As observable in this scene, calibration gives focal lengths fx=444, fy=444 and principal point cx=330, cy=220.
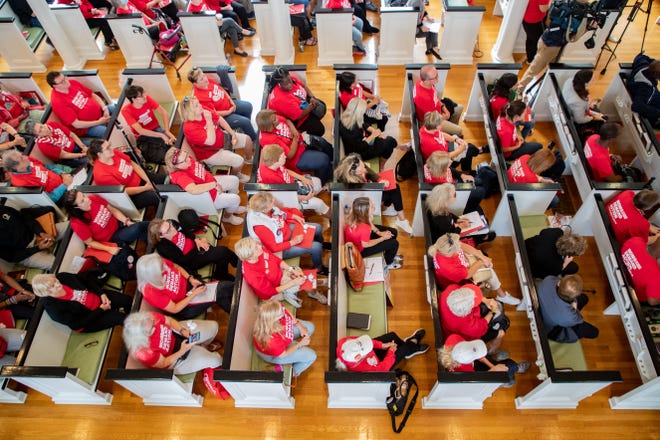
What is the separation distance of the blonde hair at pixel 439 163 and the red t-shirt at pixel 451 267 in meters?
0.85

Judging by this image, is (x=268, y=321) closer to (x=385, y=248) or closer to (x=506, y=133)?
(x=385, y=248)

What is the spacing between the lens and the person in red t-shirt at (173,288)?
340 centimetres

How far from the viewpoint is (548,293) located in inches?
141

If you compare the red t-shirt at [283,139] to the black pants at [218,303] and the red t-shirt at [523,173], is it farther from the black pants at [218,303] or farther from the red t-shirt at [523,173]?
the red t-shirt at [523,173]

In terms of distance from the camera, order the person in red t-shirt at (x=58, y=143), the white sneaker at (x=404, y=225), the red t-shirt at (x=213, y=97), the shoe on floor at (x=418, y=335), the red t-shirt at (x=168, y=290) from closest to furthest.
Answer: the red t-shirt at (x=168, y=290)
the shoe on floor at (x=418, y=335)
the person in red t-shirt at (x=58, y=143)
the white sneaker at (x=404, y=225)
the red t-shirt at (x=213, y=97)

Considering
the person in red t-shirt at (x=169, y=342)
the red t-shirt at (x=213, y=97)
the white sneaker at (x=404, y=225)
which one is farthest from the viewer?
the red t-shirt at (x=213, y=97)

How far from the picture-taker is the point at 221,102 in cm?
529

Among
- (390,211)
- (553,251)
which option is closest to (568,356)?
(553,251)

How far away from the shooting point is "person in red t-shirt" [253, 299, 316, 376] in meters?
3.21

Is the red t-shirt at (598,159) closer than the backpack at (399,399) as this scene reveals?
No

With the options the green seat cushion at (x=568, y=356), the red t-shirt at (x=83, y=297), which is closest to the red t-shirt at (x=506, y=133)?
the green seat cushion at (x=568, y=356)

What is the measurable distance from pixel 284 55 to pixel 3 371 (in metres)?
5.39

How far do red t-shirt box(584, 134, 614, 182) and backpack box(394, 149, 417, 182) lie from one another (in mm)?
1791

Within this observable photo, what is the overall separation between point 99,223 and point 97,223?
0.02 meters
